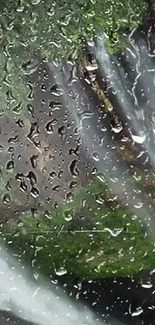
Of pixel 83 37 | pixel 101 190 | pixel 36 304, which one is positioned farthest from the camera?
pixel 83 37

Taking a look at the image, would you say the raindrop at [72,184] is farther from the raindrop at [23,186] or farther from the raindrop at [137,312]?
the raindrop at [137,312]

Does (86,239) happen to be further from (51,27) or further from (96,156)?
(51,27)

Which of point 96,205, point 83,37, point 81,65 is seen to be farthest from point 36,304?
point 83,37

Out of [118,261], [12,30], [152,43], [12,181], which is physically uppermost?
[12,30]

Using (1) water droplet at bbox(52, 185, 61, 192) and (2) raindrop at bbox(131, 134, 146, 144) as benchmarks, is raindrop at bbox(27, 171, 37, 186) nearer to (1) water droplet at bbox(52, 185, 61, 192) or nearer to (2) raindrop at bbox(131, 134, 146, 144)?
(1) water droplet at bbox(52, 185, 61, 192)

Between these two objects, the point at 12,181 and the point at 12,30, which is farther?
the point at 12,30

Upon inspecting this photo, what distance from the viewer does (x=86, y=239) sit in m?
1.36

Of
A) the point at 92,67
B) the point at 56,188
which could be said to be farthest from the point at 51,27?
the point at 56,188

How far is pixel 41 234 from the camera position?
1.33m

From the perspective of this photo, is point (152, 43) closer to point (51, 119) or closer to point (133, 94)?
point (133, 94)

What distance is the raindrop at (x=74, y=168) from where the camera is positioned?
52.3 inches

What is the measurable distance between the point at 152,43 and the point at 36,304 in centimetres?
85

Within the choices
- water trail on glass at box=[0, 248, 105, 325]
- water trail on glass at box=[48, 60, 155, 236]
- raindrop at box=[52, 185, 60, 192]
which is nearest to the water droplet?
raindrop at box=[52, 185, 60, 192]

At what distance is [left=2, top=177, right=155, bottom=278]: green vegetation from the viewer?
1278mm
